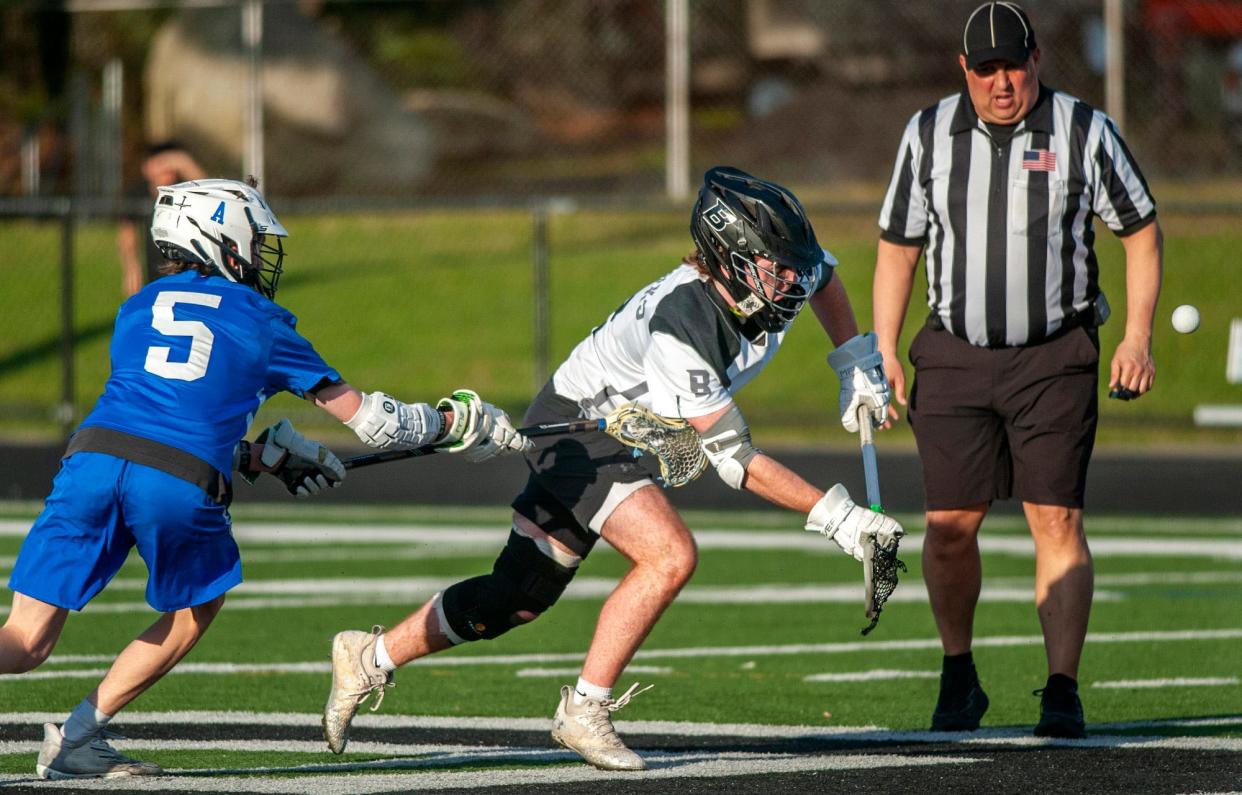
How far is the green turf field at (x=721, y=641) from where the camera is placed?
6824 mm

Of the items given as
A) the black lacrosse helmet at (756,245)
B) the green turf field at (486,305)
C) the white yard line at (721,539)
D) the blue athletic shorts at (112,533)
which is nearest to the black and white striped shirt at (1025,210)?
the black lacrosse helmet at (756,245)

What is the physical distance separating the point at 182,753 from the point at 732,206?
2.32 m

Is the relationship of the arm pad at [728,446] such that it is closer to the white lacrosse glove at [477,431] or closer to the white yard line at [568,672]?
the white lacrosse glove at [477,431]

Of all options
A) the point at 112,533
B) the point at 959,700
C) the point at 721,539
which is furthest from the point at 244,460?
the point at 721,539

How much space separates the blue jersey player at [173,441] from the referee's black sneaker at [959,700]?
1989 mm

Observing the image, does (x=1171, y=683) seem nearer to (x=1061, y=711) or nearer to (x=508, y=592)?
(x=1061, y=711)

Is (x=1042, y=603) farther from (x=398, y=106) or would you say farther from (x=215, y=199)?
(x=398, y=106)

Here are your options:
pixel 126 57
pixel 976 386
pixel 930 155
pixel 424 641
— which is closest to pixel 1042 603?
pixel 976 386

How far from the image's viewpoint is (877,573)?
5.60m

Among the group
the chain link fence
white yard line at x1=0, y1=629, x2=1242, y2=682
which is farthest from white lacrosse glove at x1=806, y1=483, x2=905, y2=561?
the chain link fence

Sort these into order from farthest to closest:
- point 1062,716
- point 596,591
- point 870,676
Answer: point 596,591 < point 870,676 < point 1062,716

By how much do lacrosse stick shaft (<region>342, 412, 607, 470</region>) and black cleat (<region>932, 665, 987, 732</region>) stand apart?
154cm

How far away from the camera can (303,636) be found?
8461 mm

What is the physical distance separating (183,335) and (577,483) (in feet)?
4.13
